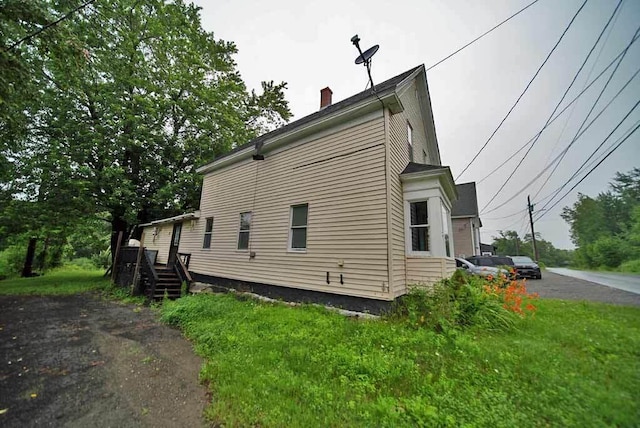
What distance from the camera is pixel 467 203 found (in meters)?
20.4

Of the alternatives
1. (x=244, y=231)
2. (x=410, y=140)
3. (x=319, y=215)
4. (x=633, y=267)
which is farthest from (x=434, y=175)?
(x=633, y=267)

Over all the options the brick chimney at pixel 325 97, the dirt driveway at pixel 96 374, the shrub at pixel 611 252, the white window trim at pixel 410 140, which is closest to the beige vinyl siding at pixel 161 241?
the dirt driveway at pixel 96 374

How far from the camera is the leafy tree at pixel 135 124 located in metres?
11.1

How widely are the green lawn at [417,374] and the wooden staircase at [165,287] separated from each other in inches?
188

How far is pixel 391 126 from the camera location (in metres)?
6.39

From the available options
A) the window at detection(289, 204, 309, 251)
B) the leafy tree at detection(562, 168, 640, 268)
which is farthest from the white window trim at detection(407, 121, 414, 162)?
the leafy tree at detection(562, 168, 640, 268)

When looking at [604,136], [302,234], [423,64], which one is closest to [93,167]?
[302,234]

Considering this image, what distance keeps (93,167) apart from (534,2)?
63.3ft

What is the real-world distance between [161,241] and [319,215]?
11.6 meters

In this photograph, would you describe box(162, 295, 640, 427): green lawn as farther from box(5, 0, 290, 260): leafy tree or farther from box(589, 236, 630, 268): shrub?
box(589, 236, 630, 268): shrub

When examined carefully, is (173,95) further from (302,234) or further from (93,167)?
(302,234)

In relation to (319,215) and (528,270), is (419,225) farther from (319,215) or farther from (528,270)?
(528,270)

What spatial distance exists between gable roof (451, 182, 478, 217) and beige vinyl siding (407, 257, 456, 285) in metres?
16.3

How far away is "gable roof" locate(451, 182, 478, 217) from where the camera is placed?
19.7 m
